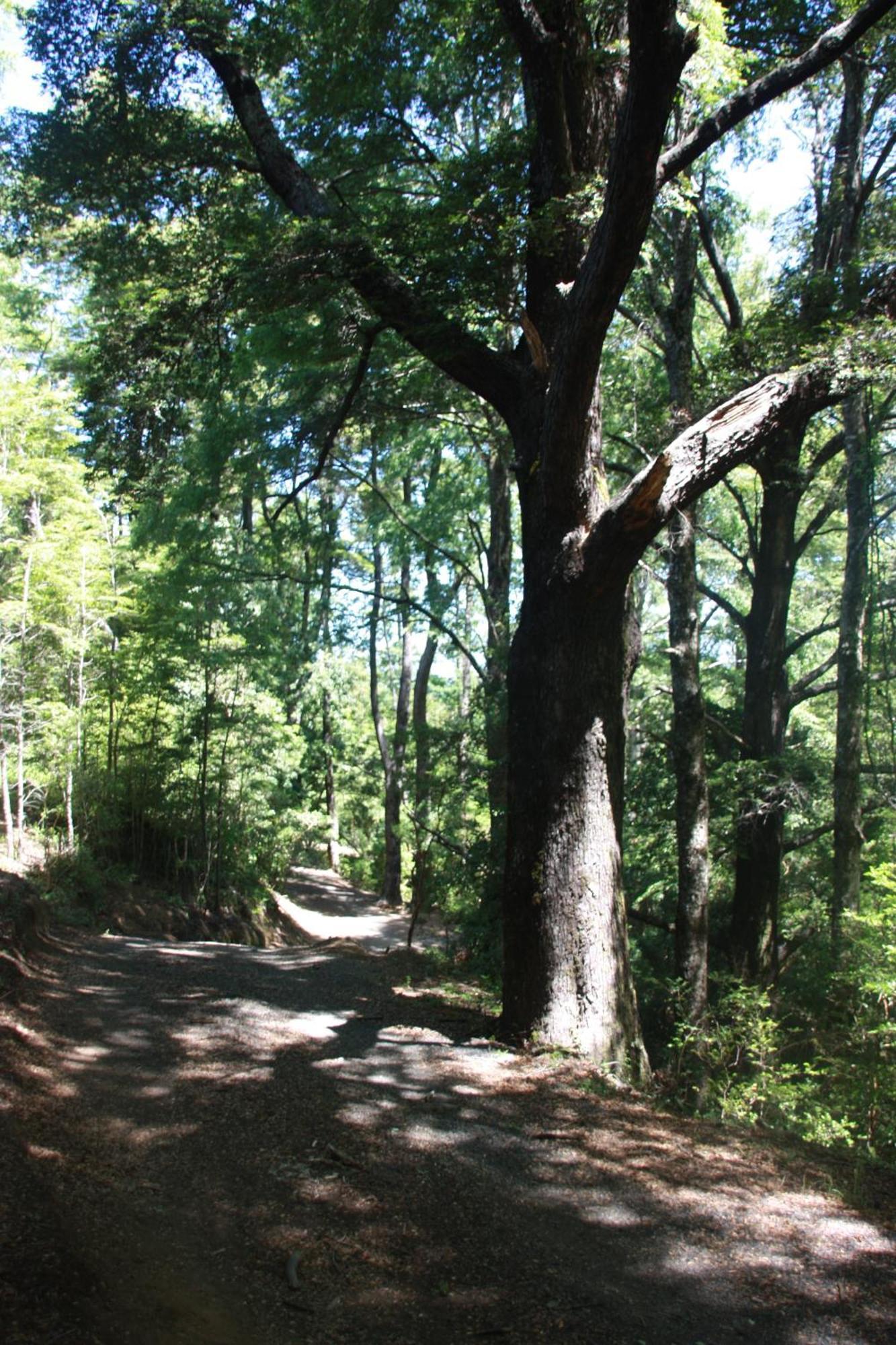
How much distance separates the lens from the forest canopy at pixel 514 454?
5.82 m

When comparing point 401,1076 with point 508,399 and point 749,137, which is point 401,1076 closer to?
point 508,399

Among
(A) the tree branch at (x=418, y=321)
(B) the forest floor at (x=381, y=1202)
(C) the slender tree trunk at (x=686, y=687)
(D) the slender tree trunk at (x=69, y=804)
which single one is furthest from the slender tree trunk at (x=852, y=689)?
(D) the slender tree trunk at (x=69, y=804)

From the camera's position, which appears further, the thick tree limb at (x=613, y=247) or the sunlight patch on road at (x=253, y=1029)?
the sunlight patch on road at (x=253, y=1029)

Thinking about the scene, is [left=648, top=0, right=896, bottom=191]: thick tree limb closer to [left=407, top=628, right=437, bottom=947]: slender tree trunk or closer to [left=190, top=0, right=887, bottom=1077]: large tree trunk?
[left=190, top=0, right=887, bottom=1077]: large tree trunk

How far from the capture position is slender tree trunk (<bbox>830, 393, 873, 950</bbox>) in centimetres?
1214

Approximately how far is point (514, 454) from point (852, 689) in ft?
18.8

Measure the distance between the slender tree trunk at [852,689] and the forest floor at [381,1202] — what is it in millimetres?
7957

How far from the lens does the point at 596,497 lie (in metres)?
6.00

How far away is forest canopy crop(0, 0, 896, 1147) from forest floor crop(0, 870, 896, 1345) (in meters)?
1.30

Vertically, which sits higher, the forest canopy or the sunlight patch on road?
the forest canopy

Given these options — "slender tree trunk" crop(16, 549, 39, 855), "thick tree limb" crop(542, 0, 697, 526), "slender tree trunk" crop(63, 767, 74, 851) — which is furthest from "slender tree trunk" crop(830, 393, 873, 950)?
"slender tree trunk" crop(16, 549, 39, 855)

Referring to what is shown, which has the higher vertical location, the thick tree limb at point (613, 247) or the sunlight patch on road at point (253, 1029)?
the thick tree limb at point (613, 247)

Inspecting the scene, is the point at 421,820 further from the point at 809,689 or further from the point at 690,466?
the point at 690,466

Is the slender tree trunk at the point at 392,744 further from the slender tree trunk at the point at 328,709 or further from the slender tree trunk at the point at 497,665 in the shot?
the slender tree trunk at the point at 497,665
